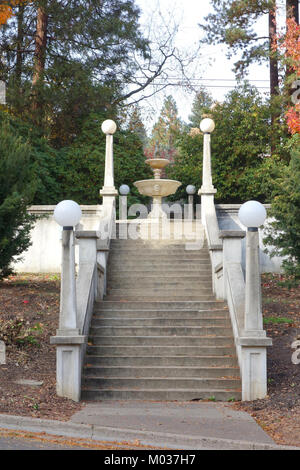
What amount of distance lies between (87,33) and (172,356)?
15.4 meters

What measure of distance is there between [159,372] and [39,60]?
48.5ft

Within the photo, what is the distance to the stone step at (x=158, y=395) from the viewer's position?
8461 millimetres

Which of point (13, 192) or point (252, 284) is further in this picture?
point (13, 192)

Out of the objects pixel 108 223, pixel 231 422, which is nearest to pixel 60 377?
pixel 231 422

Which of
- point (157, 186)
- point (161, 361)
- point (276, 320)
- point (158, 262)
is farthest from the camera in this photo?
point (157, 186)

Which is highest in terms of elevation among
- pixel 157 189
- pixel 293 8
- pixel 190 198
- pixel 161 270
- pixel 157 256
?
pixel 293 8

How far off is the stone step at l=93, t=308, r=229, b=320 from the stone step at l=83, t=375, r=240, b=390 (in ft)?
5.59

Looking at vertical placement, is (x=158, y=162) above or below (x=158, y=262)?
above

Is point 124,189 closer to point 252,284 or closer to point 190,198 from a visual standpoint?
point 190,198

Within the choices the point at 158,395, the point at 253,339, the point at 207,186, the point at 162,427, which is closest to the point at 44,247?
the point at 207,186

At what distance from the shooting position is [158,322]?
10141 mm

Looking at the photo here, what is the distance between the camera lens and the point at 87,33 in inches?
840

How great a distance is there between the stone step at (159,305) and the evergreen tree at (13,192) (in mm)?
2701
